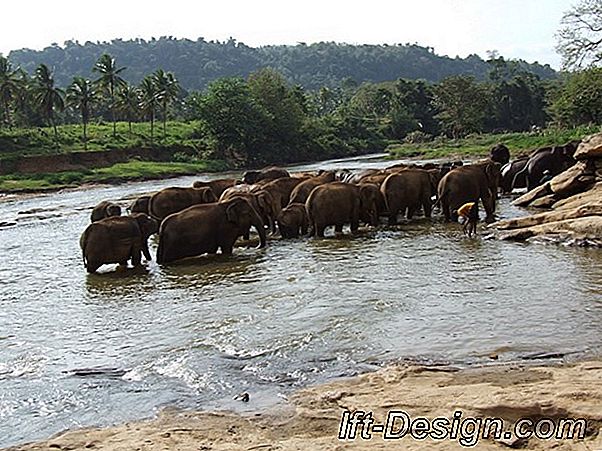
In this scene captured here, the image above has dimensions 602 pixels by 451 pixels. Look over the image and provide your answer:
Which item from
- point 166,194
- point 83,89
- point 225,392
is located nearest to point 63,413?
point 225,392

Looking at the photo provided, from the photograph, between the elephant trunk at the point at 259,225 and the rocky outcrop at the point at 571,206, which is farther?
the elephant trunk at the point at 259,225

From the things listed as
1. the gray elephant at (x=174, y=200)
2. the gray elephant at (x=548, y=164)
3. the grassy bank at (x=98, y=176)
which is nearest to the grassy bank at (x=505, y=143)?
the grassy bank at (x=98, y=176)

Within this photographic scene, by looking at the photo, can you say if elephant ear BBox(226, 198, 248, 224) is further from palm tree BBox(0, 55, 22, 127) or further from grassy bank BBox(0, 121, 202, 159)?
palm tree BBox(0, 55, 22, 127)

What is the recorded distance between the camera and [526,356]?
7758 millimetres

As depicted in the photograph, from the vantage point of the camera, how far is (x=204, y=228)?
16.2 m

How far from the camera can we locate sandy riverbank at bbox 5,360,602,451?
555 centimetres

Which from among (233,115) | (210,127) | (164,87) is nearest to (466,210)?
(233,115)

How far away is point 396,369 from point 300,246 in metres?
10.2

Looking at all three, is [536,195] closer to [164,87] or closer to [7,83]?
[7,83]

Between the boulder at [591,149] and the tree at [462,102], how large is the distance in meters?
78.4

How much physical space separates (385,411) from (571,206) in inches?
504

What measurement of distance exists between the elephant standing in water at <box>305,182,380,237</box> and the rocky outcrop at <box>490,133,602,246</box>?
136 inches

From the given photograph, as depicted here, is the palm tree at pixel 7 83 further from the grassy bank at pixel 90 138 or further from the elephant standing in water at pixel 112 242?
the elephant standing in water at pixel 112 242

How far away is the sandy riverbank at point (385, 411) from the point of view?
5551 millimetres
